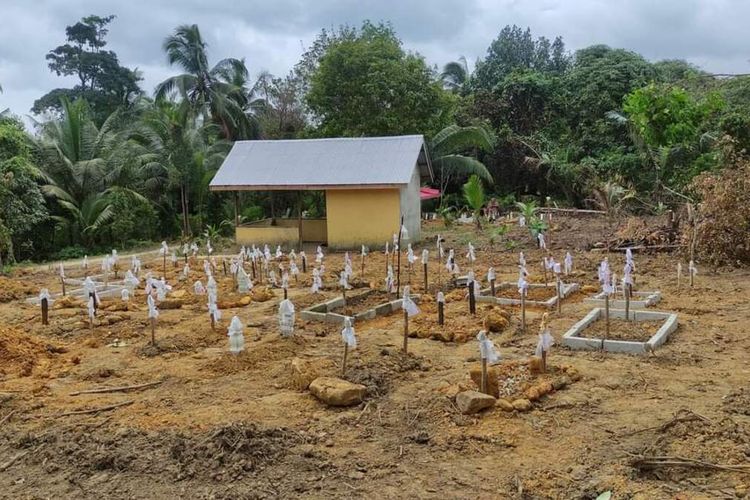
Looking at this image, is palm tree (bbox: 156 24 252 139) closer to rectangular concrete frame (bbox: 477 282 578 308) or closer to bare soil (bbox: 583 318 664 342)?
rectangular concrete frame (bbox: 477 282 578 308)

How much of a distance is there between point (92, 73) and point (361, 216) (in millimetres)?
27694

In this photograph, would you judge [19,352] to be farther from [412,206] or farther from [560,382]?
[412,206]

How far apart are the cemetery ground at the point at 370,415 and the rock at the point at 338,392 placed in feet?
0.29

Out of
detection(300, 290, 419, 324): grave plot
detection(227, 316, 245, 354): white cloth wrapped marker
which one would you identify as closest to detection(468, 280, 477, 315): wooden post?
detection(300, 290, 419, 324): grave plot

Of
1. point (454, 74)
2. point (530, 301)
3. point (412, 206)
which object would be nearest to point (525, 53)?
point (454, 74)

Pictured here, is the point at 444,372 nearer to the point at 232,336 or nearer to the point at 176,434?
the point at 232,336

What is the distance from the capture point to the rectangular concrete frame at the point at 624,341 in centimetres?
685

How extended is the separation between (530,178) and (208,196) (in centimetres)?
1471

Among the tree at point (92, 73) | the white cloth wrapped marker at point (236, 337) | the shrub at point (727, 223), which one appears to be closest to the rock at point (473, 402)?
the white cloth wrapped marker at point (236, 337)

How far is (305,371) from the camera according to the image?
244 inches

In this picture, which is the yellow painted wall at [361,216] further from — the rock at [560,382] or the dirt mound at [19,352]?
the rock at [560,382]

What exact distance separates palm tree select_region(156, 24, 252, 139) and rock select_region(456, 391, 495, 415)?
89.6ft

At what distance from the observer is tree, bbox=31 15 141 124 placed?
3828 cm

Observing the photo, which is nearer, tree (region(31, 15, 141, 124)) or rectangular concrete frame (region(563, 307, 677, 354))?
rectangular concrete frame (region(563, 307, 677, 354))
